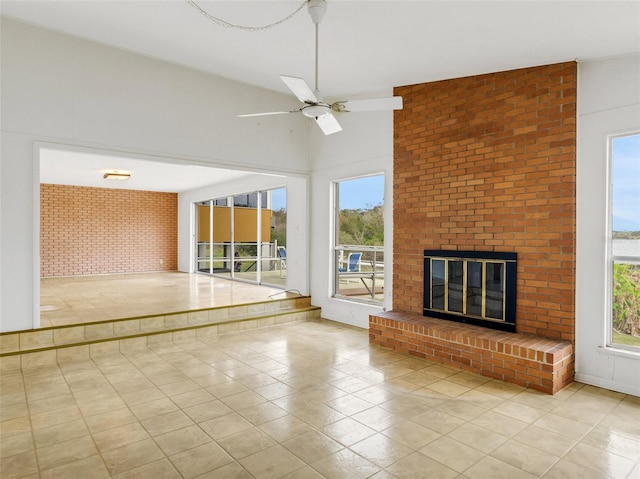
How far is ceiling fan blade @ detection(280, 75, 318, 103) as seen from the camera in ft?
8.88

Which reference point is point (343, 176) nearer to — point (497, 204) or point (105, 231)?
point (497, 204)

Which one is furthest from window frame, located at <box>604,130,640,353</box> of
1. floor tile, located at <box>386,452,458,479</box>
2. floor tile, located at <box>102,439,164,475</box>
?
floor tile, located at <box>102,439,164,475</box>

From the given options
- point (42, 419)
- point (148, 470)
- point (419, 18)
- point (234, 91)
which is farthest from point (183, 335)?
point (419, 18)

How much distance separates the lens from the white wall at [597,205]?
3.41 metres

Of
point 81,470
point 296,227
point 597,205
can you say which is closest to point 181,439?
point 81,470

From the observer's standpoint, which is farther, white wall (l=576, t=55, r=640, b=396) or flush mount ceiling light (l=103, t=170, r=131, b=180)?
flush mount ceiling light (l=103, t=170, r=131, b=180)

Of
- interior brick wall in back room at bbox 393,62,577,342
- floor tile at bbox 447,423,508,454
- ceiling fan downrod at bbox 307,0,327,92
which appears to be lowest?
floor tile at bbox 447,423,508,454

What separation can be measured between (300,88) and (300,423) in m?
2.45

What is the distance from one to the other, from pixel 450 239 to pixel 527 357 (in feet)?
5.12

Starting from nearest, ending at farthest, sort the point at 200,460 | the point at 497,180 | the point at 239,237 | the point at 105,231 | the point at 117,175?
the point at 200,460, the point at 497,180, the point at 117,175, the point at 239,237, the point at 105,231

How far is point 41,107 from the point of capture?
4137 millimetres

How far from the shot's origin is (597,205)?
3549mm

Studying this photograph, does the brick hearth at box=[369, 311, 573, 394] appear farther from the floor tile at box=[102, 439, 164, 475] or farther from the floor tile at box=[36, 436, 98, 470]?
the floor tile at box=[36, 436, 98, 470]

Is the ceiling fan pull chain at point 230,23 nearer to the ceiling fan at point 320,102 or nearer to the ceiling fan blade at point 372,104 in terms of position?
the ceiling fan at point 320,102
